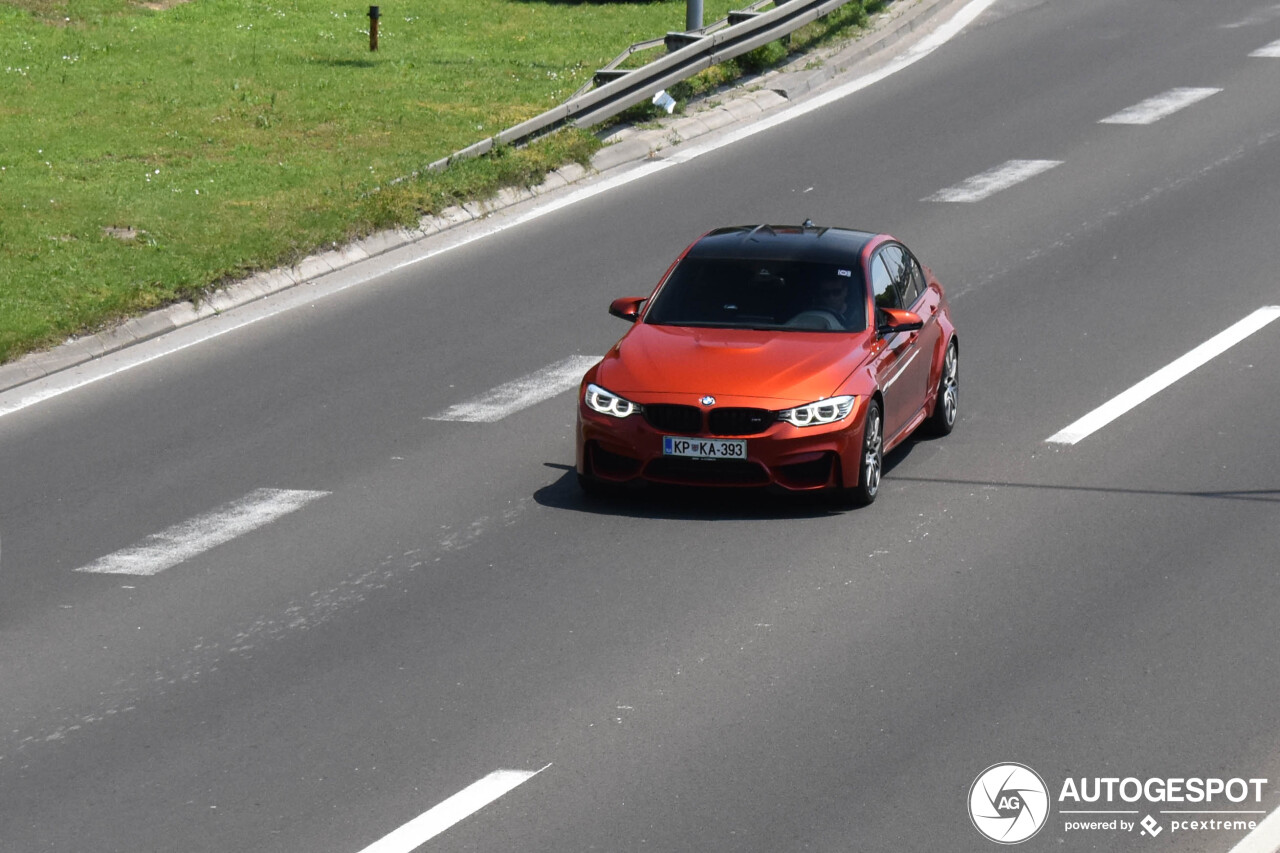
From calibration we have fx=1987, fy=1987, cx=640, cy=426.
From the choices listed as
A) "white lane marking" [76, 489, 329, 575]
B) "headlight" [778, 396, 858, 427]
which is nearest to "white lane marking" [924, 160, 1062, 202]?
"headlight" [778, 396, 858, 427]

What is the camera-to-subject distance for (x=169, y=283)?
58.4 ft

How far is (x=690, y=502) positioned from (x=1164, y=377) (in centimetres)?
470

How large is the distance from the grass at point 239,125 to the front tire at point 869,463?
7444mm

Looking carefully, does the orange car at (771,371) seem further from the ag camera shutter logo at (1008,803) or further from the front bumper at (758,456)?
the ag camera shutter logo at (1008,803)

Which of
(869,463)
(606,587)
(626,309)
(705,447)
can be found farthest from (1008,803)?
(626,309)

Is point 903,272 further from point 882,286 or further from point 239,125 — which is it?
point 239,125

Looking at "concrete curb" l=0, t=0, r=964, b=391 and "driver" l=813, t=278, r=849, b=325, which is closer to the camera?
"driver" l=813, t=278, r=849, b=325

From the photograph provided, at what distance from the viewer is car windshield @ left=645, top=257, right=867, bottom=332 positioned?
13.4 m

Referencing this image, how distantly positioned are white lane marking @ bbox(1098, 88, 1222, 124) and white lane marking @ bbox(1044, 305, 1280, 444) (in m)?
7.63


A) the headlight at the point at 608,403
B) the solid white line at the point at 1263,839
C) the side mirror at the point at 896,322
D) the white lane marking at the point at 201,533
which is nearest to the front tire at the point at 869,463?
the side mirror at the point at 896,322

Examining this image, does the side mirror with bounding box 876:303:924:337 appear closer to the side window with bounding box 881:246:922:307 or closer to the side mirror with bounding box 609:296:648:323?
the side window with bounding box 881:246:922:307

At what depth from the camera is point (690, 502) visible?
42.3ft

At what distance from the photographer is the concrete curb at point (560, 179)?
16.7 metres

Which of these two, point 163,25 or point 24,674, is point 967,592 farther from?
point 163,25
